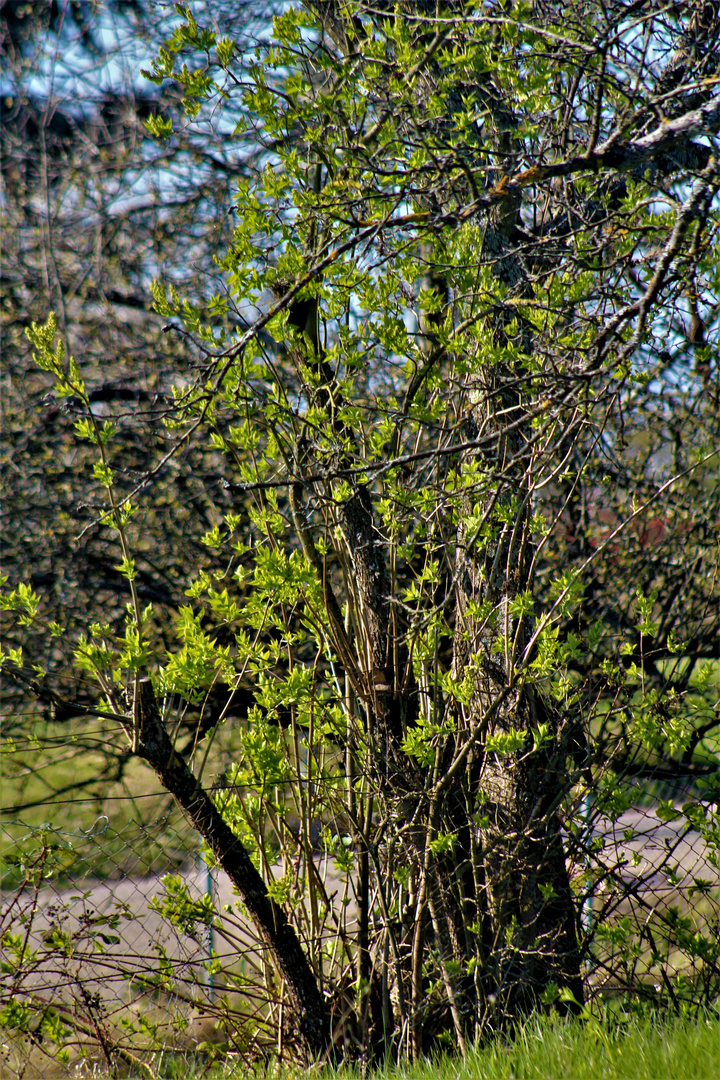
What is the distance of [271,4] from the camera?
5086 millimetres

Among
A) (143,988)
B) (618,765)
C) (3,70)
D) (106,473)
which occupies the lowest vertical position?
(143,988)

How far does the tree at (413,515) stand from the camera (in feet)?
7.89

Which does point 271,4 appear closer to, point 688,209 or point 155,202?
point 155,202

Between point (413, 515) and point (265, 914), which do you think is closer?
point (413, 515)

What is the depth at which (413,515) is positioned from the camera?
2.54 m

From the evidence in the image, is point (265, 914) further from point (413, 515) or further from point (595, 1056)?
point (413, 515)

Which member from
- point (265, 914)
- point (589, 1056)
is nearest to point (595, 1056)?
point (589, 1056)

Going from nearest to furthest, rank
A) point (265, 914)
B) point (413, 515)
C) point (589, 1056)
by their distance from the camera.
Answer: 1. point (589, 1056)
2. point (413, 515)
3. point (265, 914)

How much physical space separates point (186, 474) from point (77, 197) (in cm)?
219

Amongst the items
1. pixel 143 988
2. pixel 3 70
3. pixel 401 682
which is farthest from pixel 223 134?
pixel 143 988

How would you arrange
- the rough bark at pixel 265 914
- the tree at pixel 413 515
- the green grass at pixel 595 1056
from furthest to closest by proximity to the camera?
the rough bark at pixel 265 914, the tree at pixel 413 515, the green grass at pixel 595 1056

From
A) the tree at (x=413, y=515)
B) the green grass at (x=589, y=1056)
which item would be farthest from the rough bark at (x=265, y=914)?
the green grass at (x=589, y=1056)

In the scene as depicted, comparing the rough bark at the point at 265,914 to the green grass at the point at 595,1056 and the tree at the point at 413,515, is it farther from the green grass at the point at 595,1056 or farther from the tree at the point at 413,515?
the green grass at the point at 595,1056

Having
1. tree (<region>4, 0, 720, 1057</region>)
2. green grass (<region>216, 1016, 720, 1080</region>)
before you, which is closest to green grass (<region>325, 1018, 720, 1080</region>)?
green grass (<region>216, 1016, 720, 1080</region>)
